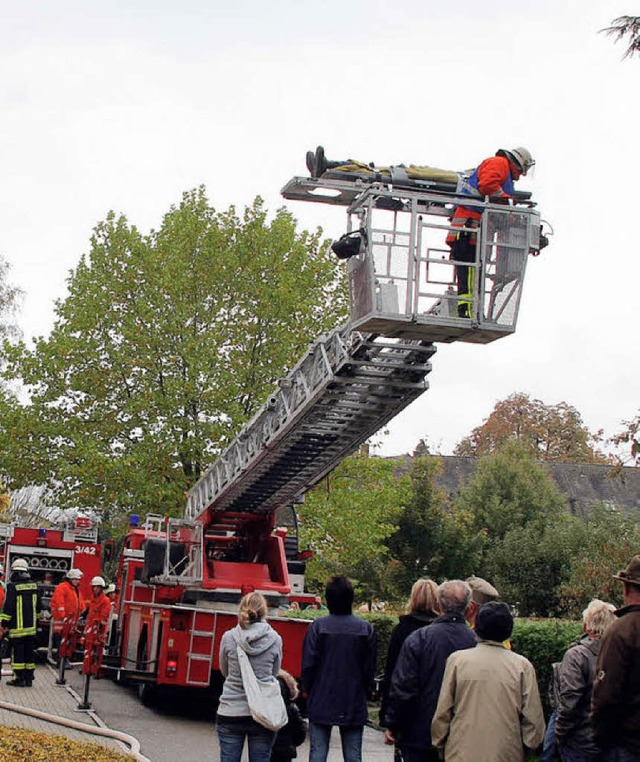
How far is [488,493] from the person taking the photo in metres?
38.3

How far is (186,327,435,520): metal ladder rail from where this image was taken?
9.45m

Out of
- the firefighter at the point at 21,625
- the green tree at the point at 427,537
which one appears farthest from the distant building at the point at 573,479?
the firefighter at the point at 21,625

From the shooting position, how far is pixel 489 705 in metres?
5.35

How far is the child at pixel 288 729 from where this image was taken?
22.4 feet

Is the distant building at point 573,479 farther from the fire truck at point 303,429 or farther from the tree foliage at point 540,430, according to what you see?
the fire truck at point 303,429

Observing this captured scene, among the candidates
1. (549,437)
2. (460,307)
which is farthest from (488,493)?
(460,307)

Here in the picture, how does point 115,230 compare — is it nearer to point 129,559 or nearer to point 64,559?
point 64,559

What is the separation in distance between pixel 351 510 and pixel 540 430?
3977 cm

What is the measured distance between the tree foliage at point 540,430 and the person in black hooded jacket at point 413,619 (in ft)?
178

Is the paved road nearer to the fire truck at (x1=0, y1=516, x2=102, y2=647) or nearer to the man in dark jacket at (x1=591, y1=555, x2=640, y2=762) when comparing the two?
the fire truck at (x1=0, y1=516, x2=102, y2=647)

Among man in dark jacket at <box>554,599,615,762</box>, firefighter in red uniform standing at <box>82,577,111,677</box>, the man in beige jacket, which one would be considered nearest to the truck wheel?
firefighter in red uniform standing at <box>82,577,111,677</box>

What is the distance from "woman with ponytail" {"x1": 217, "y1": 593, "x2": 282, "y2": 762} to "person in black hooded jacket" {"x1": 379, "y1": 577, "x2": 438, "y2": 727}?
0.71 meters

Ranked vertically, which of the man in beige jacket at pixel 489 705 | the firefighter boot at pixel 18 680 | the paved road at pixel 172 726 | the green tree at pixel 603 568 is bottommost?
the paved road at pixel 172 726

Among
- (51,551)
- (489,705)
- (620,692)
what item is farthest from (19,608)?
(620,692)
